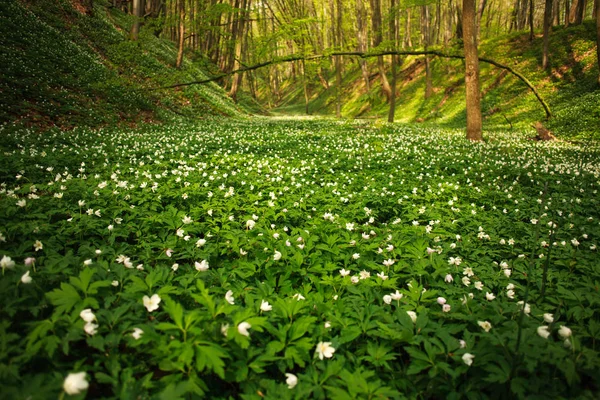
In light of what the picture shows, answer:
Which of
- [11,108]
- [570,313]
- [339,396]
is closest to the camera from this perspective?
[339,396]

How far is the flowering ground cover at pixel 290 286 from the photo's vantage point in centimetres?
185

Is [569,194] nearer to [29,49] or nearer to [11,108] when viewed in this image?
[11,108]

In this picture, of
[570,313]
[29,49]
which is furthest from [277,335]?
[29,49]

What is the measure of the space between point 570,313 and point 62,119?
14.8 meters

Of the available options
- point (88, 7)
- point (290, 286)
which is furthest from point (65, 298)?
point (88, 7)

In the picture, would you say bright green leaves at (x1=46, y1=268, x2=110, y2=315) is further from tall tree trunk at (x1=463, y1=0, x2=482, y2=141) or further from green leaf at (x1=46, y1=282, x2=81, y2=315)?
tall tree trunk at (x1=463, y1=0, x2=482, y2=141)

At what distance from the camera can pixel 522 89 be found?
2297cm

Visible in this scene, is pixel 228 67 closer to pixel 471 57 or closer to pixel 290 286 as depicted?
pixel 471 57

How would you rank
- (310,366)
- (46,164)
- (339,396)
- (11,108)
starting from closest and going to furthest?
(339,396) → (310,366) → (46,164) → (11,108)

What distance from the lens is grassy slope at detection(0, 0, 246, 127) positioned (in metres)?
10.9

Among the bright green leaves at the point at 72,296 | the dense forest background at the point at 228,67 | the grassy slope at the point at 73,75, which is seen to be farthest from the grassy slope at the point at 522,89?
the bright green leaves at the point at 72,296

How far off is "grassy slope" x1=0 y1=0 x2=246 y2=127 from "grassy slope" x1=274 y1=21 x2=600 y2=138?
15.7 meters

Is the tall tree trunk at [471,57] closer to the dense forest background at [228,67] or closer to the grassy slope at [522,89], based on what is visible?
the dense forest background at [228,67]

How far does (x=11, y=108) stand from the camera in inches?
388
